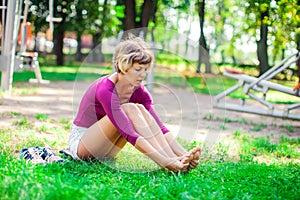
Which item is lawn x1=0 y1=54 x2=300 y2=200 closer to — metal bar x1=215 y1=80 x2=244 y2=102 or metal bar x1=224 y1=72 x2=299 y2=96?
metal bar x1=224 y1=72 x2=299 y2=96

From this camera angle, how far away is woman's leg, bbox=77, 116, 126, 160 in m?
3.36

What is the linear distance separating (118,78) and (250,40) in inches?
450

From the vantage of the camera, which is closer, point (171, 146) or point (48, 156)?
point (171, 146)

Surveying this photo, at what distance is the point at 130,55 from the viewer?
3.31 meters

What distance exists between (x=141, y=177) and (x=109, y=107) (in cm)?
54

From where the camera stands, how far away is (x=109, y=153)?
11.9 feet

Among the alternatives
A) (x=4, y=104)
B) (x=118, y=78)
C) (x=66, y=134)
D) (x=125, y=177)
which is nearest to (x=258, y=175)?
(x=125, y=177)

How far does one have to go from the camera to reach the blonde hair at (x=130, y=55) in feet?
10.9

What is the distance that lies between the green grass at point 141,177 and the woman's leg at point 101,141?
0.08m

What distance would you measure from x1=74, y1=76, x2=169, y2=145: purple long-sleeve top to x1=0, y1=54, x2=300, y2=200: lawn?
12.3 inches

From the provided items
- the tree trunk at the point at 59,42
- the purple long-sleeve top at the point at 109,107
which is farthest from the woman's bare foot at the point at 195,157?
the tree trunk at the point at 59,42

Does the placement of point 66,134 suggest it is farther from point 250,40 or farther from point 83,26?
point 83,26

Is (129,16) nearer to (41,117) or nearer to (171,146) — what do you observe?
(41,117)

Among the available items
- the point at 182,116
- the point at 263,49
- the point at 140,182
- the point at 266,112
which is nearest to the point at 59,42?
the point at 263,49
